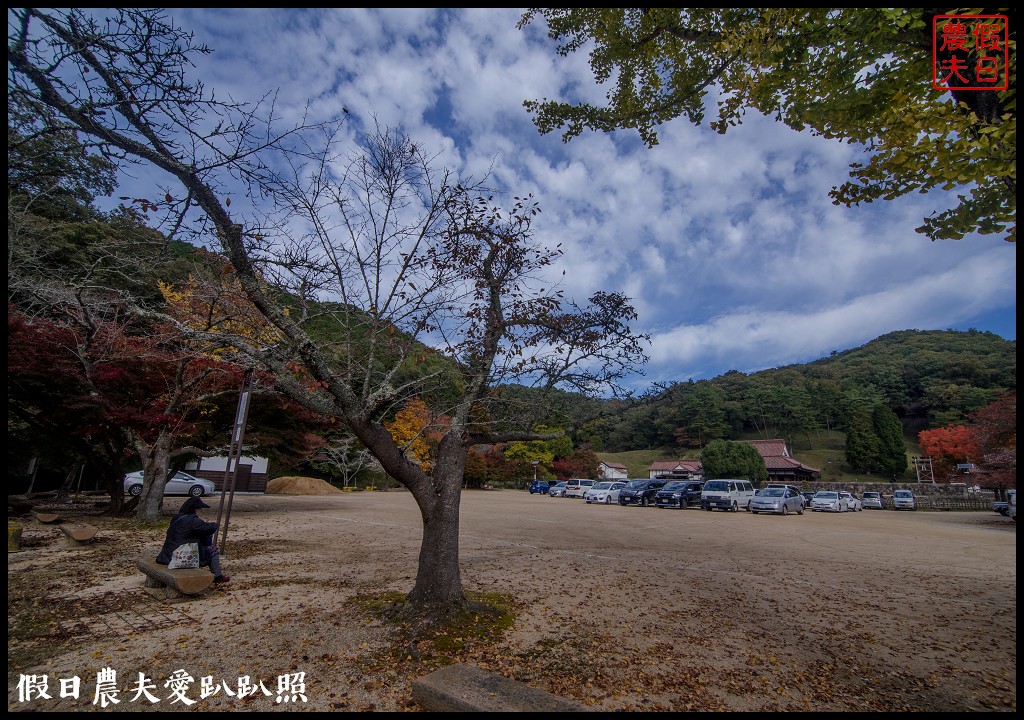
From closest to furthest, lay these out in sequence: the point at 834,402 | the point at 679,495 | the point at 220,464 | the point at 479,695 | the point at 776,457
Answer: the point at 479,695
the point at 679,495
the point at 220,464
the point at 776,457
the point at 834,402

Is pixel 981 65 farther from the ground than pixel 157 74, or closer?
farther from the ground

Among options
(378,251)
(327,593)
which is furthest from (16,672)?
(378,251)

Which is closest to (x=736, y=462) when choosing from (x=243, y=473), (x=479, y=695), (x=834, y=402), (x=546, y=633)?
(x=243, y=473)

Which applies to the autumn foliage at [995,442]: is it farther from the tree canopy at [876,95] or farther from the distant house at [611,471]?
the distant house at [611,471]

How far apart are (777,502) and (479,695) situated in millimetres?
24013

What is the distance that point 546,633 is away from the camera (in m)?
4.70

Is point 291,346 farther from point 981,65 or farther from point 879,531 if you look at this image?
point 879,531

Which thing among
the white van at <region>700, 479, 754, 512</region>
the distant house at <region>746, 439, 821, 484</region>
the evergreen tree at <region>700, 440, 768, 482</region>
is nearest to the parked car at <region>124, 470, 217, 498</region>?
the white van at <region>700, 479, 754, 512</region>

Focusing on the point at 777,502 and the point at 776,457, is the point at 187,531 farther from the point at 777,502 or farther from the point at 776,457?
the point at 776,457

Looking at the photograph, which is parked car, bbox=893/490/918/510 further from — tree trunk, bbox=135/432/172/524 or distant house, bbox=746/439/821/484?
tree trunk, bbox=135/432/172/524

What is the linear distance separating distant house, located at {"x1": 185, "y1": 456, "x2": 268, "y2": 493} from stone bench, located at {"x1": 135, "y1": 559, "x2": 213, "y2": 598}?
23925mm

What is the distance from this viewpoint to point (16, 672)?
3.64m

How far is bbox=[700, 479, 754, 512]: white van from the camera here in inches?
966

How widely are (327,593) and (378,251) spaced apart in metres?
4.32
